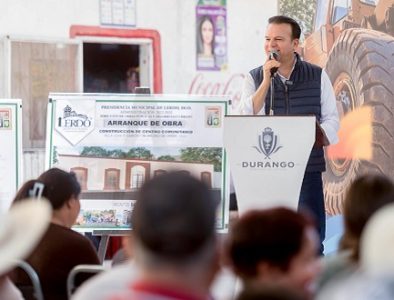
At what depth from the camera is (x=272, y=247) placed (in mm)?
2436

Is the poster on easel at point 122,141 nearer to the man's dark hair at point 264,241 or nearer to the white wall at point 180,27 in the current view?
the white wall at point 180,27

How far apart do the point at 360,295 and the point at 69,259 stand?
1810 millimetres

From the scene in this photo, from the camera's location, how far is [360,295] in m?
2.37

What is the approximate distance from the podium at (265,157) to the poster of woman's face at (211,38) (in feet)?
13.3

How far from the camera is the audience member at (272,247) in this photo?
2426 mm

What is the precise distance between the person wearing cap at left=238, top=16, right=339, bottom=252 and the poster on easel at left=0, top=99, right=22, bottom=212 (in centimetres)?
143

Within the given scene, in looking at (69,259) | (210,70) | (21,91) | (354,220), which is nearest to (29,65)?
(21,91)

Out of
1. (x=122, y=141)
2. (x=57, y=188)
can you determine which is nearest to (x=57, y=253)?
(x=57, y=188)

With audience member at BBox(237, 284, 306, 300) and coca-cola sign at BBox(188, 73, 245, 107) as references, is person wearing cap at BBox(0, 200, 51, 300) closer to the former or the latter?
audience member at BBox(237, 284, 306, 300)

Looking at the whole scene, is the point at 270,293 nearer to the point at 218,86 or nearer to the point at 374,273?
the point at 374,273

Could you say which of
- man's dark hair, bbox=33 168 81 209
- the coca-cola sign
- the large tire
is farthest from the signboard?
man's dark hair, bbox=33 168 81 209

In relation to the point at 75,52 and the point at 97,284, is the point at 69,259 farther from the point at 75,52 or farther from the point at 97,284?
the point at 75,52

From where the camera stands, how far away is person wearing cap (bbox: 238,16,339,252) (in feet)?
18.3

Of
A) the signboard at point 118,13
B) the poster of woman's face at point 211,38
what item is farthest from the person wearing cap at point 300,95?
the signboard at point 118,13
